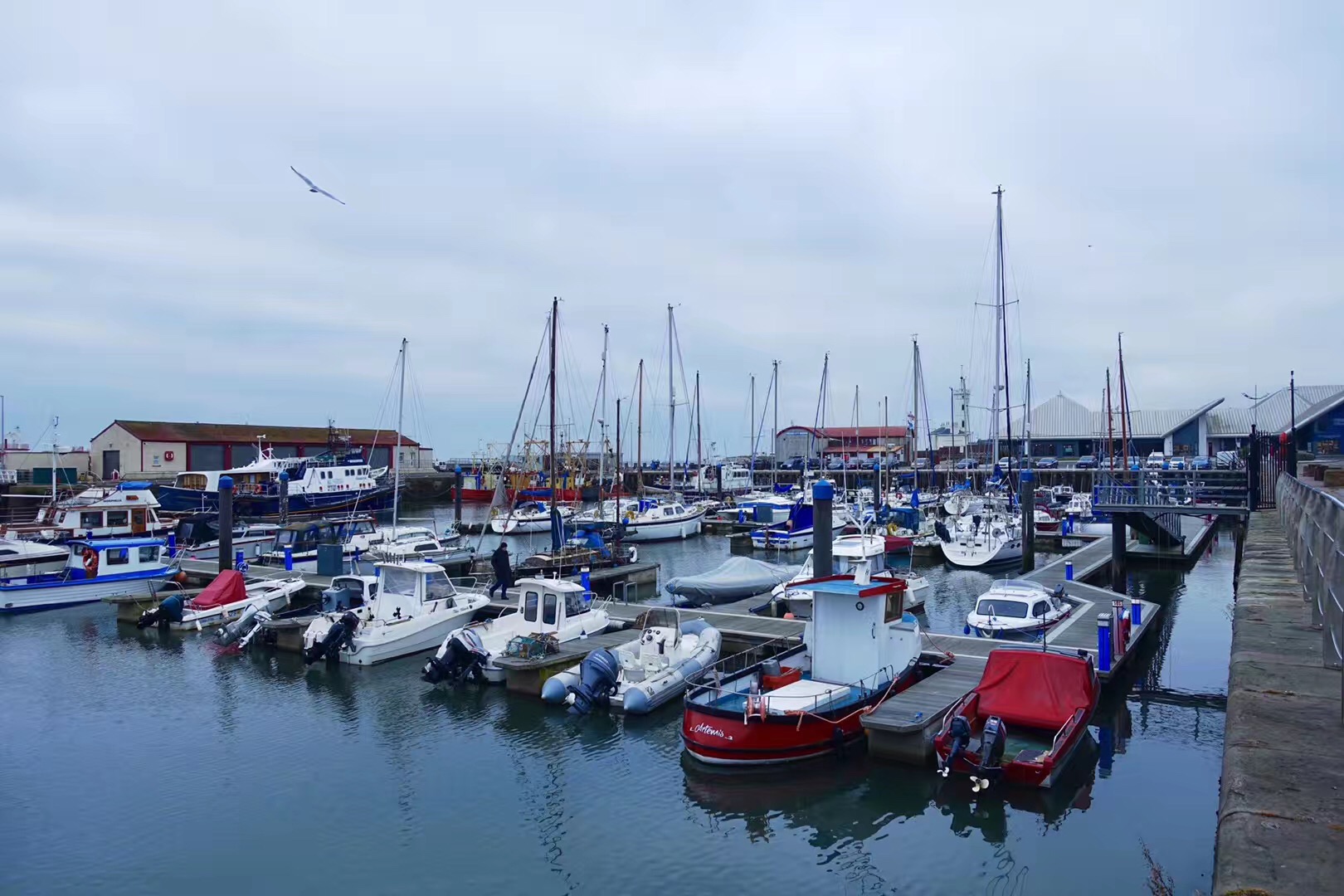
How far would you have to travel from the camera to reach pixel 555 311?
35.9 meters

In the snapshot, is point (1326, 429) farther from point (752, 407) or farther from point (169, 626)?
point (169, 626)

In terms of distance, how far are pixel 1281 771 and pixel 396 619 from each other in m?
20.9

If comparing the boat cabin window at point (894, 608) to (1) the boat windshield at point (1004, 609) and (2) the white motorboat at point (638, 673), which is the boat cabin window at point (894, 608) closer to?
(2) the white motorboat at point (638, 673)

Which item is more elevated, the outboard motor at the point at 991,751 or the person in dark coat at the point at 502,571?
the person in dark coat at the point at 502,571

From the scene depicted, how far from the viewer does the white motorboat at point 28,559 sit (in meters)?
31.0

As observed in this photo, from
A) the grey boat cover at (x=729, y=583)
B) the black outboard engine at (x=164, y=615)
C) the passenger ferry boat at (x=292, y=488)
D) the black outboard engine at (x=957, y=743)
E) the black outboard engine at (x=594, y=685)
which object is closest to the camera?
the black outboard engine at (x=957, y=743)

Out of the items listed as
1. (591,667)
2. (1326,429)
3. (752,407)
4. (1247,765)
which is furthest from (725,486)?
(1247,765)

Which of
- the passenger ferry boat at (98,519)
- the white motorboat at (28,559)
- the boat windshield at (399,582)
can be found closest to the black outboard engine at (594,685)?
the boat windshield at (399,582)

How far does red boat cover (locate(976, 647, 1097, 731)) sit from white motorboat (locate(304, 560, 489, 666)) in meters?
14.6

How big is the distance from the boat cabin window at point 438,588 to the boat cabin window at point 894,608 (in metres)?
13.2

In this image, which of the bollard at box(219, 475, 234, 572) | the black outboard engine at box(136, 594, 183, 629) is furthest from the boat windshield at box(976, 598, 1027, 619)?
the bollard at box(219, 475, 234, 572)

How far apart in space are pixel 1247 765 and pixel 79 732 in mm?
19794

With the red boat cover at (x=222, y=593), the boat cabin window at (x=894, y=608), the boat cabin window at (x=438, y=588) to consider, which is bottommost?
the red boat cover at (x=222, y=593)

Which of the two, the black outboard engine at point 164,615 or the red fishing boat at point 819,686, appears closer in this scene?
the red fishing boat at point 819,686
